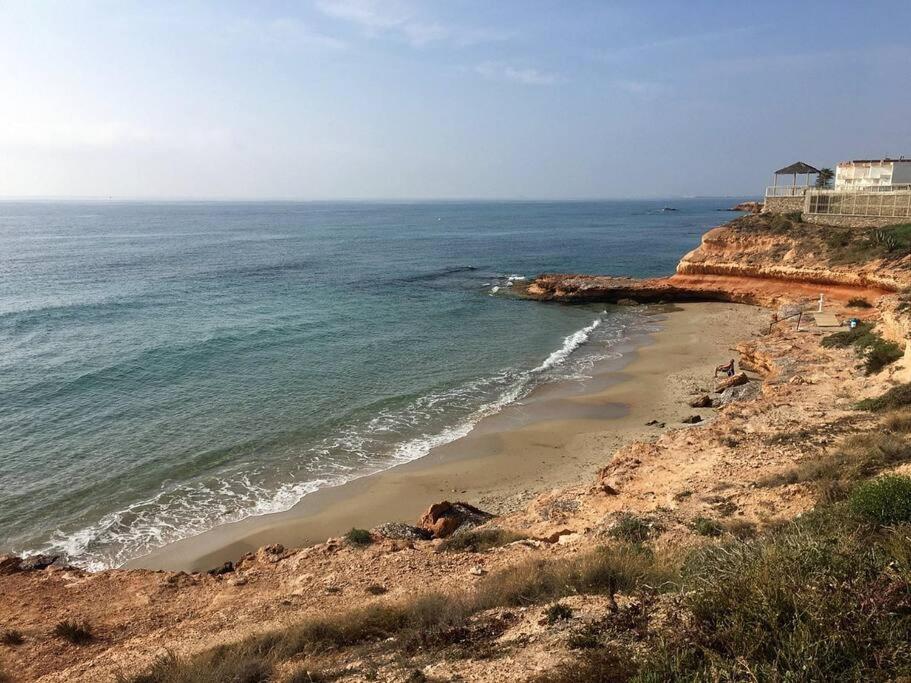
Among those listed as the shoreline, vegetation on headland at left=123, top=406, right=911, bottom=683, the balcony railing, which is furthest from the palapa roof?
vegetation on headland at left=123, top=406, right=911, bottom=683

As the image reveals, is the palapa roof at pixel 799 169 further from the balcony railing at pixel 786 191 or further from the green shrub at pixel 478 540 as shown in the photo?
the green shrub at pixel 478 540

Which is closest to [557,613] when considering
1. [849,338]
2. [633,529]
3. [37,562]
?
[633,529]

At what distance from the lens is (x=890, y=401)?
14.8 m

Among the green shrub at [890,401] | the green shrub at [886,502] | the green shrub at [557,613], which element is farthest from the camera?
the green shrub at [890,401]

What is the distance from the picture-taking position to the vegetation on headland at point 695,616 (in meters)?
4.82

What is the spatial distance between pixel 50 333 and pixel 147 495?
19.7 metres

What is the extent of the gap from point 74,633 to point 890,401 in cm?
1824

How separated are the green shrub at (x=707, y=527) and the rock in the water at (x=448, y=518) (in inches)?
191

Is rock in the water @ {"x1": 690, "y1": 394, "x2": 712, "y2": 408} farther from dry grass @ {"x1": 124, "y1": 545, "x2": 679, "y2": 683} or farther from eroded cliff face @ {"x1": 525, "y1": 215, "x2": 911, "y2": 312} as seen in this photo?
eroded cliff face @ {"x1": 525, "y1": 215, "x2": 911, "y2": 312}

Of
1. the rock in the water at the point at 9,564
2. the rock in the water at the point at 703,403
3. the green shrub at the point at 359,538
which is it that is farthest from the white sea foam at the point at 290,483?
the rock in the water at the point at 703,403

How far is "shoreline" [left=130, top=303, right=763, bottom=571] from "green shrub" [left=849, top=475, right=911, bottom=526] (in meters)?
8.38

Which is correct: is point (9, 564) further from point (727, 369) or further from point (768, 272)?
point (768, 272)

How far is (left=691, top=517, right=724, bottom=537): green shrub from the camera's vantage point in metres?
10.0

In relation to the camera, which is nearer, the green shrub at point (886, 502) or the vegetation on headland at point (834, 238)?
the green shrub at point (886, 502)
